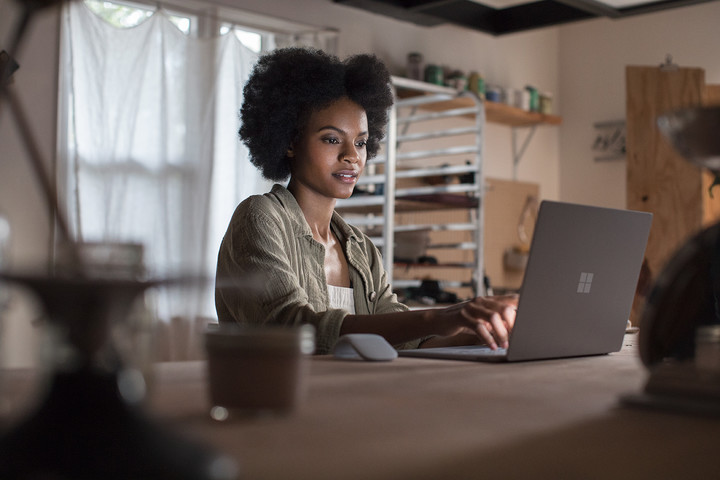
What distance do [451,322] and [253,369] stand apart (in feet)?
2.83

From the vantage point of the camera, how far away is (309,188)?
2141mm

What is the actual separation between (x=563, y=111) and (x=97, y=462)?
585 centimetres

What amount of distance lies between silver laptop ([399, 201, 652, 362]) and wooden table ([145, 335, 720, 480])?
31 cm

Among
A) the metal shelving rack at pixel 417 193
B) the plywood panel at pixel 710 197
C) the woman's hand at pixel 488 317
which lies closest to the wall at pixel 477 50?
the metal shelving rack at pixel 417 193

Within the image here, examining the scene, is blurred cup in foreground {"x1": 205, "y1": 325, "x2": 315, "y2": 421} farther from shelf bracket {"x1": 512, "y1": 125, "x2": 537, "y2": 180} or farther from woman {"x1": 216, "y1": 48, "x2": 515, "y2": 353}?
shelf bracket {"x1": 512, "y1": 125, "x2": 537, "y2": 180}

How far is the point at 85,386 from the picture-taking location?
0.40m

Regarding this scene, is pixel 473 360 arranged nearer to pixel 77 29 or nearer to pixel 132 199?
pixel 132 199

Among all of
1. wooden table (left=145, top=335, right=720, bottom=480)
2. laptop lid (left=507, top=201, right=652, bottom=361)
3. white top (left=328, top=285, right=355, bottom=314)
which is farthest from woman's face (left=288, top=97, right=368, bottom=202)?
wooden table (left=145, top=335, right=720, bottom=480)

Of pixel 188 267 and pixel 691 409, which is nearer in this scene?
pixel 188 267

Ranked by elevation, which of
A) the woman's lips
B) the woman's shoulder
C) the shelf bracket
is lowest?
the woman's shoulder

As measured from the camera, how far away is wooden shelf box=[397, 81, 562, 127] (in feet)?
15.4

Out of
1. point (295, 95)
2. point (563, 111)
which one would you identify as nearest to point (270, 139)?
point (295, 95)

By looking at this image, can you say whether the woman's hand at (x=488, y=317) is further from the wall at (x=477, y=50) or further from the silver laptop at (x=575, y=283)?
the wall at (x=477, y=50)

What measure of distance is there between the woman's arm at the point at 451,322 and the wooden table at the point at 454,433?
444 mm
